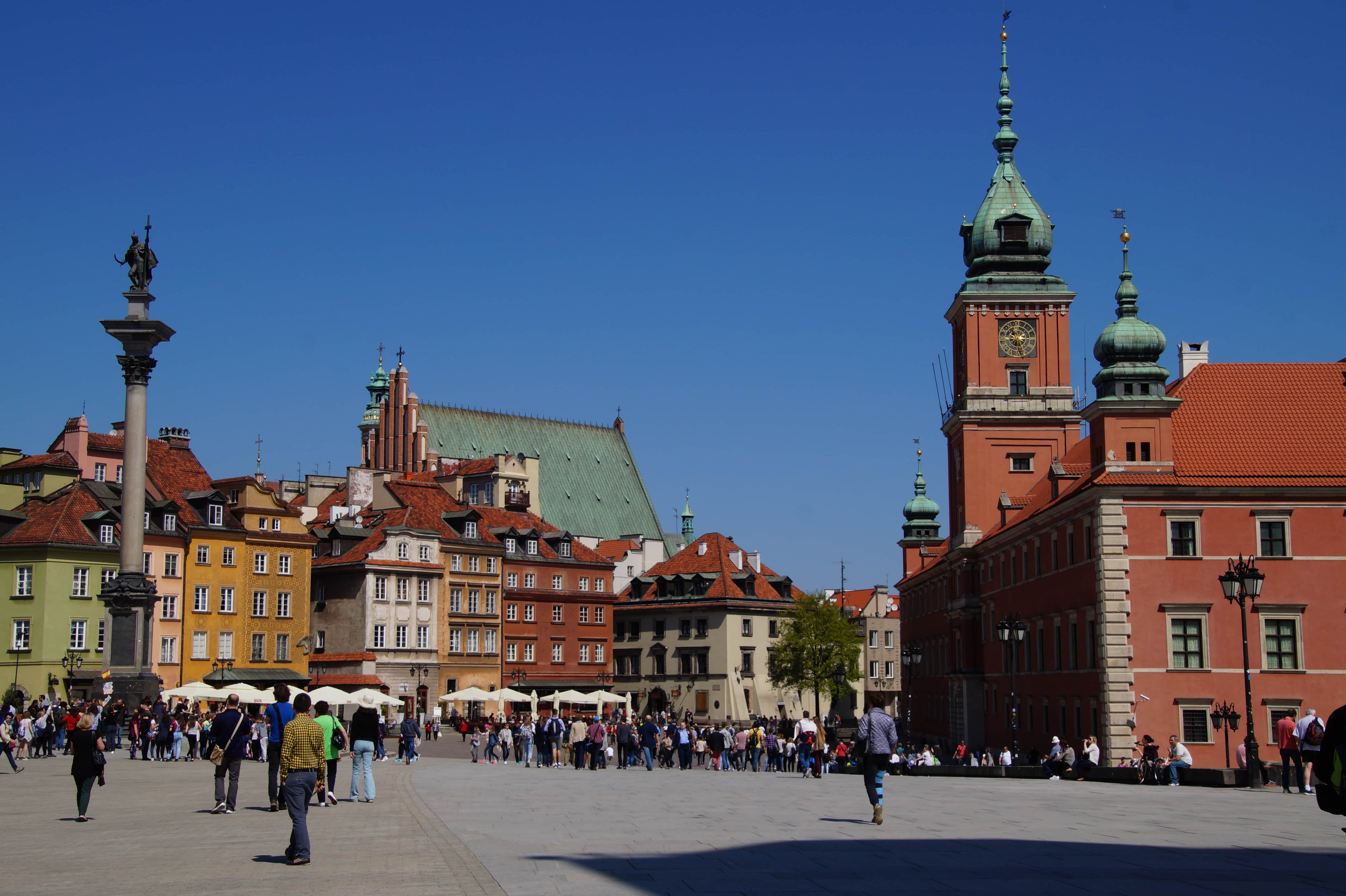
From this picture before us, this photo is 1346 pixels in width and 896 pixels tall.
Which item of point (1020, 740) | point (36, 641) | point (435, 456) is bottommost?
point (1020, 740)

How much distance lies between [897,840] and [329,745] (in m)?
9.47

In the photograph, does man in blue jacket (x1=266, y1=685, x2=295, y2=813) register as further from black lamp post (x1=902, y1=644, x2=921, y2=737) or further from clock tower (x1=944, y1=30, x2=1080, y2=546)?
clock tower (x1=944, y1=30, x2=1080, y2=546)

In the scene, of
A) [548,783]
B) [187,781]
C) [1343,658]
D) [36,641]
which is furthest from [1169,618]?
[36,641]

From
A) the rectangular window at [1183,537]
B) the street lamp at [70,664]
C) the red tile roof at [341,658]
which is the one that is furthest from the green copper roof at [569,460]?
the rectangular window at [1183,537]

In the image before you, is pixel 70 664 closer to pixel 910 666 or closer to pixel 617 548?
pixel 910 666

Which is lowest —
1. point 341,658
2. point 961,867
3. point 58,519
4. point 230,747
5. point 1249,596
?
point 961,867

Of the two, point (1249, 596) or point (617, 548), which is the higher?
point (617, 548)

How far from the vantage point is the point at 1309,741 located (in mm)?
27797

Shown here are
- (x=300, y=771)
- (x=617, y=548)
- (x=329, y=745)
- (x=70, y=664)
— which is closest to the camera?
(x=300, y=771)

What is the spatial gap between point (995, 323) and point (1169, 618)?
104 feet

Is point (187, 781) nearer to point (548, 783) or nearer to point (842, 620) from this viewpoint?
point (548, 783)

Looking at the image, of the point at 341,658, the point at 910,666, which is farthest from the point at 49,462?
the point at 910,666

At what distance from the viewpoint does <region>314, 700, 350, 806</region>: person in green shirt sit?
73.2 feet

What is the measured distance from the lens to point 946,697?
3204 inches
